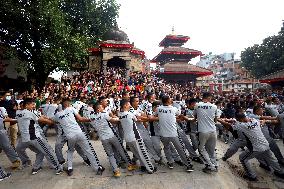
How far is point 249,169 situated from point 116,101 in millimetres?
7962

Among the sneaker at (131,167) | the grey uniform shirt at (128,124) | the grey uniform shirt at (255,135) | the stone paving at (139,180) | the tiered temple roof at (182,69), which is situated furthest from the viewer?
the tiered temple roof at (182,69)

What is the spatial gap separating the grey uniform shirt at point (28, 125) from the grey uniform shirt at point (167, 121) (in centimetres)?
318

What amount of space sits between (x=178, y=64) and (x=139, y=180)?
29.3m

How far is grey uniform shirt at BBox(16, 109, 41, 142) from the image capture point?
23.4 feet

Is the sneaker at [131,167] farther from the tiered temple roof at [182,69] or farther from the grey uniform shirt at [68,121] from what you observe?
the tiered temple roof at [182,69]

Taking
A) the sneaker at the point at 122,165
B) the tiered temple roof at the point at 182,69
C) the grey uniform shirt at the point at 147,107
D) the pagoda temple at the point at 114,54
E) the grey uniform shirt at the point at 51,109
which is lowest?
the sneaker at the point at 122,165

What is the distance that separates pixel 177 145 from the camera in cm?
723

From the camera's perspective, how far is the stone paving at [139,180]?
6.55 metres

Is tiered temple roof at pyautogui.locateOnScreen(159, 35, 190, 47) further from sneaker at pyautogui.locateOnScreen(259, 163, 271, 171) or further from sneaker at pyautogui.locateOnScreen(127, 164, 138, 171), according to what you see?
sneaker at pyautogui.locateOnScreen(127, 164, 138, 171)

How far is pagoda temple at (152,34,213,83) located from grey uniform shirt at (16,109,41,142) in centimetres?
2622

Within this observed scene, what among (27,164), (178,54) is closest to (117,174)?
(27,164)

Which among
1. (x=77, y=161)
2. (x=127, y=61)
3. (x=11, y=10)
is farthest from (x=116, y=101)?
(x=127, y=61)

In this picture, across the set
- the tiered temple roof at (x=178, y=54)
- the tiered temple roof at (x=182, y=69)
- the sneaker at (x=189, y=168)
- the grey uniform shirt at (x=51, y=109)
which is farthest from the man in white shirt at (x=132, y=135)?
the tiered temple roof at (x=178, y=54)

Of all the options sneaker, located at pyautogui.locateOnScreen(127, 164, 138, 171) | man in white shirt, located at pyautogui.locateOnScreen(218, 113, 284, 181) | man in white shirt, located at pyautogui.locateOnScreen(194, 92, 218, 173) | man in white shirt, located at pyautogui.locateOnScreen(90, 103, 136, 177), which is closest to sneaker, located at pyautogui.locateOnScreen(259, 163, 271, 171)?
man in white shirt, located at pyautogui.locateOnScreen(218, 113, 284, 181)
